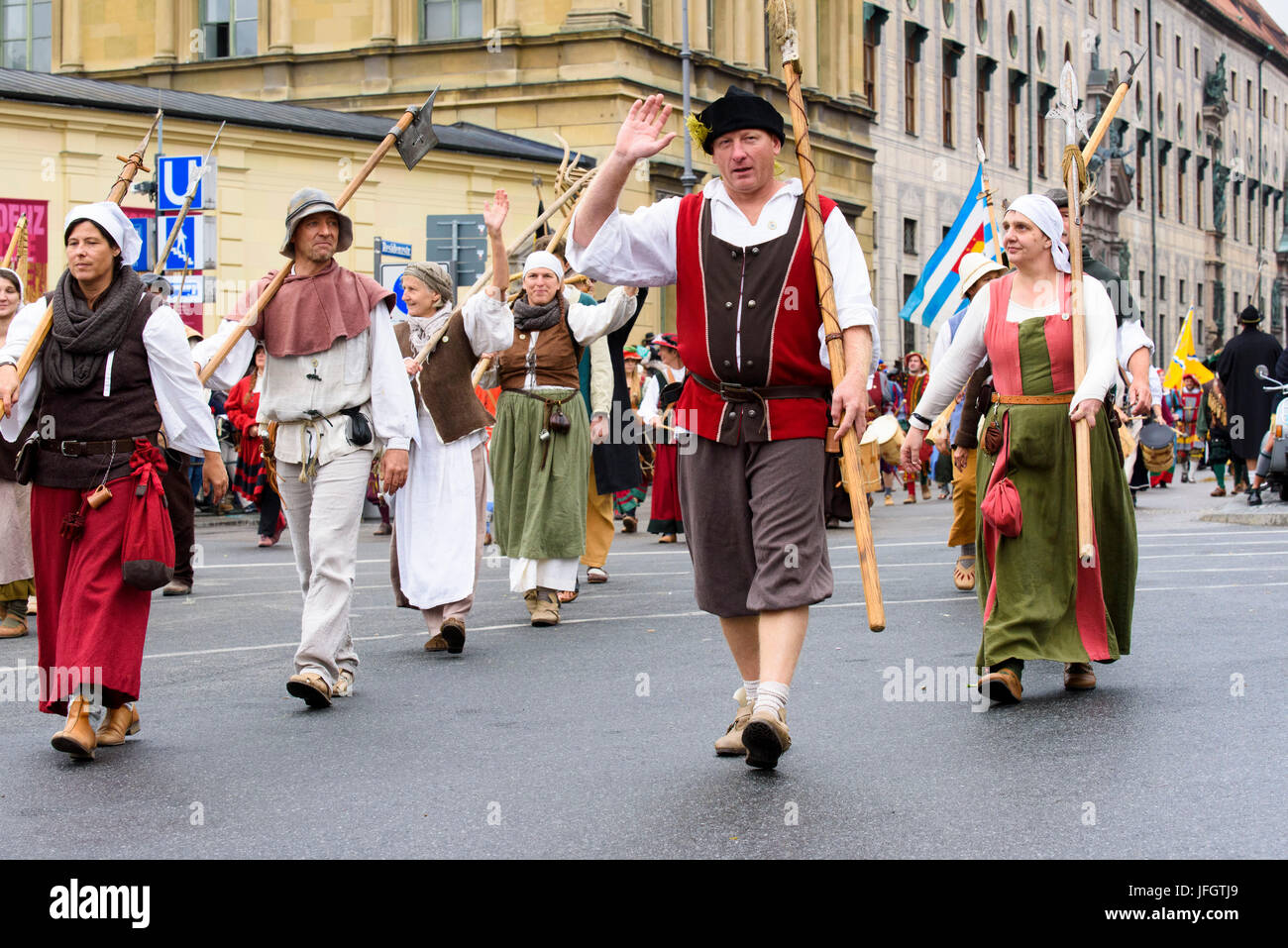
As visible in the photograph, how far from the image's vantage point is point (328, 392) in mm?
7418

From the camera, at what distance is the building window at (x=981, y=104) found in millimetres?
51513

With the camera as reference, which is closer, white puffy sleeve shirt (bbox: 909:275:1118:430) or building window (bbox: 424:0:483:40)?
white puffy sleeve shirt (bbox: 909:275:1118:430)

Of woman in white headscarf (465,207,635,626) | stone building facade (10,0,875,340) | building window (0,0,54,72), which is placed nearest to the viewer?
woman in white headscarf (465,207,635,626)

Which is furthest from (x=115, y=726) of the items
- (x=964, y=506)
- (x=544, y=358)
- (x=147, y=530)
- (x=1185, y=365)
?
(x=1185, y=365)

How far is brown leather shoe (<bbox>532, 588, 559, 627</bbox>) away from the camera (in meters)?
10.1

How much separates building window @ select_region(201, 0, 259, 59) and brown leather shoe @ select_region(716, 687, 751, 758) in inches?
1220

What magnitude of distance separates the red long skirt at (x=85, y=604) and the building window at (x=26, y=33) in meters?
32.5

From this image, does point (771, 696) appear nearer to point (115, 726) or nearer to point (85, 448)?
point (115, 726)

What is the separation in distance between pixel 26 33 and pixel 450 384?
30.7 metres

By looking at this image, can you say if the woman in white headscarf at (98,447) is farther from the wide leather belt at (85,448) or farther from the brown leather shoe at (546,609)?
the brown leather shoe at (546,609)

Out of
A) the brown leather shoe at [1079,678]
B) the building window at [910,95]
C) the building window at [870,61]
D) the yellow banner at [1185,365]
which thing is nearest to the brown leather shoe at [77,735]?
the brown leather shoe at [1079,678]

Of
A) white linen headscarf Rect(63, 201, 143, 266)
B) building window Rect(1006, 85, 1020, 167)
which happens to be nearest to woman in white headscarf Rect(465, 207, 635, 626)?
white linen headscarf Rect(63, 201, 143, 266)

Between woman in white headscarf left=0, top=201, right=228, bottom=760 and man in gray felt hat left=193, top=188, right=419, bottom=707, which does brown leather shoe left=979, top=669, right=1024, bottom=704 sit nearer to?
man in gray felt hat left=193, top=188, right=419, bottom=707

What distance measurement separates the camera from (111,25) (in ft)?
117
